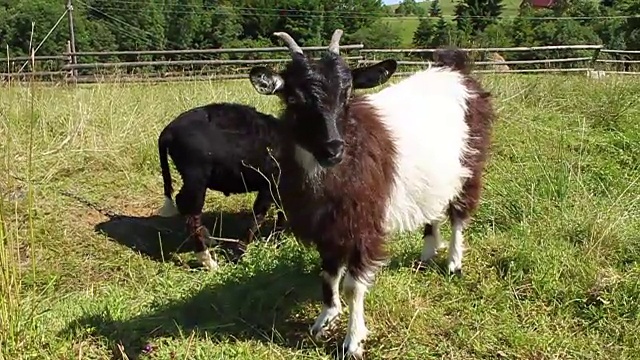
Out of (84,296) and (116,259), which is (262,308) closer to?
(84,296)

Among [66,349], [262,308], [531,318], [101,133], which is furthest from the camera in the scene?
[101,133]

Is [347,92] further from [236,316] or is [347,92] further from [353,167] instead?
[236,316]

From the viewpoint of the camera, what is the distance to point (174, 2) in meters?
56.0

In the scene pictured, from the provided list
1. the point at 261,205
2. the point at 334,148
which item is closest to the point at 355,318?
the point at 334,148

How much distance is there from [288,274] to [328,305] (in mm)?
676

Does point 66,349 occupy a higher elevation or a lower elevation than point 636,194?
lower

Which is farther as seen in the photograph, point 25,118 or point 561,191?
point 25,118

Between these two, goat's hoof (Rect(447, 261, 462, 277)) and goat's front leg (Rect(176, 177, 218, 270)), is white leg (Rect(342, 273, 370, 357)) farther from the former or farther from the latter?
goat's front leg (Rect(176, 177, 218, 270))

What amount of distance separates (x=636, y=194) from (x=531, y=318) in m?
2.31

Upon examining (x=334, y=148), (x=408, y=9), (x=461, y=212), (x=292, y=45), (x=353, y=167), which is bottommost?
(x=408, y=9)

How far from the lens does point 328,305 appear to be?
4137 millimetres

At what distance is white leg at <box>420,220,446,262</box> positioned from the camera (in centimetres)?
506

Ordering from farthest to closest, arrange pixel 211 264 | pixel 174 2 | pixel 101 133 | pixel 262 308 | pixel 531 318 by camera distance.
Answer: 1. pixel 174 2
2. pixel 101 133
3. pixel 211 264
4. pixel 262 308
5. pixel 531 318

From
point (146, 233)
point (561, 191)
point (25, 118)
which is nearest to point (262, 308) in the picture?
point (146, 233)
